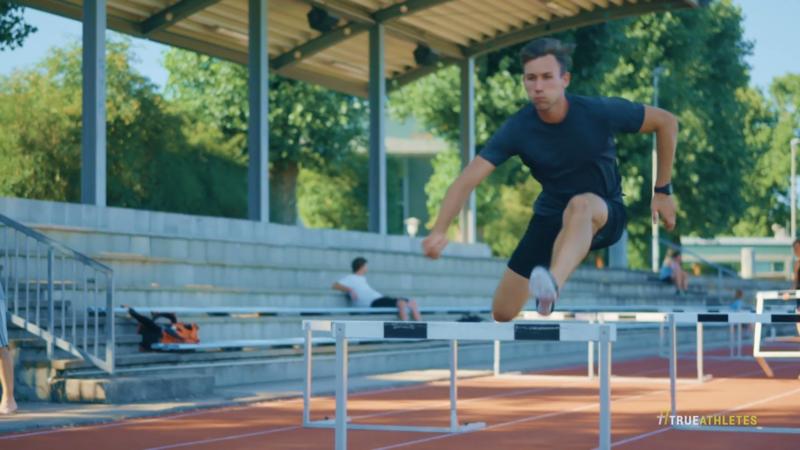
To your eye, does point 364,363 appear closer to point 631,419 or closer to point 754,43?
point 631,419

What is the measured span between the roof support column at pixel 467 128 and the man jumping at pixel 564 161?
19351mm

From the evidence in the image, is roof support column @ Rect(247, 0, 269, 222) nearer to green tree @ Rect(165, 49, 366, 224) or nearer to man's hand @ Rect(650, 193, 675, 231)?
man's hand @ Rect(650, 193, 675, 231)

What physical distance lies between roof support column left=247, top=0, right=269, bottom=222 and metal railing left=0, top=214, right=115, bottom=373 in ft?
18.6

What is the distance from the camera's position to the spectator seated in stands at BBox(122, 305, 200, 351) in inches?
583

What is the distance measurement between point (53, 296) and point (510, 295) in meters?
7.85

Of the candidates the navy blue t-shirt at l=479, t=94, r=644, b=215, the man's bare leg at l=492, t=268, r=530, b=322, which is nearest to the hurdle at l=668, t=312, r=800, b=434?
the man's bare leg at l=492, t=268, r=530, b=322

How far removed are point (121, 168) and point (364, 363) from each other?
21.8 meters

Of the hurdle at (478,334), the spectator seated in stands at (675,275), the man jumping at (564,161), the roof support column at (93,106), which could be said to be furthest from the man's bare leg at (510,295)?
the spectator seated in stands at (675,275)

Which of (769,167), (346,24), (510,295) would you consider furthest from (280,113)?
(769,167)

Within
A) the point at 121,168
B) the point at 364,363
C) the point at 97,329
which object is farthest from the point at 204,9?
the point at 121,168

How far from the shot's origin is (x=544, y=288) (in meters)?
6.48

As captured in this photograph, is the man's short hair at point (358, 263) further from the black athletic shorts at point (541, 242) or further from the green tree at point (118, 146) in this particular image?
the green tree at point (118, 146)

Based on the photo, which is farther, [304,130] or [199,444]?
[304,130]

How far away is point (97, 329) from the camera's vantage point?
13.5 metres
